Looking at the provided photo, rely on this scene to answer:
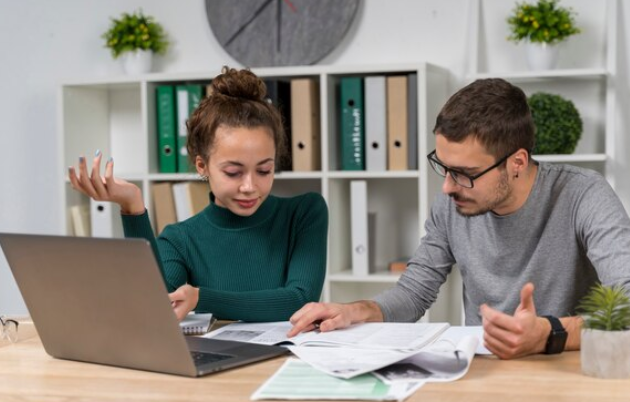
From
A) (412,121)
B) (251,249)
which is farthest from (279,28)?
(251,249)

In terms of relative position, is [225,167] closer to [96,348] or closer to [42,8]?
[96,348]

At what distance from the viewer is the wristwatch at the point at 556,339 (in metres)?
1.44

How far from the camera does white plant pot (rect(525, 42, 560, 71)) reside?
2.97 metres

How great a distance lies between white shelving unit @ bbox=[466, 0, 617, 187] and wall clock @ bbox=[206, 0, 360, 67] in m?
0.49

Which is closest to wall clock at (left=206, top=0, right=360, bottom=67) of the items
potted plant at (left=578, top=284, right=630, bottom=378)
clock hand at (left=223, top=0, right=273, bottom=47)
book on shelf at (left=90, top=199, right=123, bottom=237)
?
clock hand at (left=223, top=0, right=273, bottom=47)

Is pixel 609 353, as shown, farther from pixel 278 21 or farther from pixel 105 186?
pixel 278 21

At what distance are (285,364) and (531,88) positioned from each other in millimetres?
2007

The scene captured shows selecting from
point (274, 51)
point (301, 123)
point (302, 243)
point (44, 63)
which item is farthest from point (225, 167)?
point (44, 63)

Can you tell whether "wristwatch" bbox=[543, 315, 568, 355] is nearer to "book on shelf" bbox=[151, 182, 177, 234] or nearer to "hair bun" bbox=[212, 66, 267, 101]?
"hair bun" bbox=[212, 66, 267, 101]

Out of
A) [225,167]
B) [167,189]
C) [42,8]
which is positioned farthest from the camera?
[42,8]

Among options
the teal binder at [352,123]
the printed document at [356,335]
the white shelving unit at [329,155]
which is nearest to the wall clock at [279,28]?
the white shelving unit at [329,155]

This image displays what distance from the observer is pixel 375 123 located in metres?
3.04

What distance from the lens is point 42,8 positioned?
3695 mm

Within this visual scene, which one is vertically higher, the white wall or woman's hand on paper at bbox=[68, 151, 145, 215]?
the white wall
